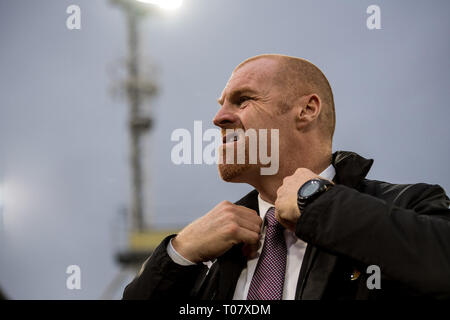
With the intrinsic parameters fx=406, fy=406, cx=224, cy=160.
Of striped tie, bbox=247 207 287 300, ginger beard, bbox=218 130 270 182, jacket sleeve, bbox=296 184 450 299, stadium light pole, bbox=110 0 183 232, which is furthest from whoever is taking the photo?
stadium light pole, bbox=110 0 183 232

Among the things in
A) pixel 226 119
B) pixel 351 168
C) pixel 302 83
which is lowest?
pixel 351 168

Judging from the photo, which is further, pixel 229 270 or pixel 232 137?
pixel 232 137

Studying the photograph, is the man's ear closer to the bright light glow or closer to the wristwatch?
the wristwatch

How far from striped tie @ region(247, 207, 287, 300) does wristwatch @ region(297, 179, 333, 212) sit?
0.29 m

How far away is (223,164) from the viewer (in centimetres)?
149

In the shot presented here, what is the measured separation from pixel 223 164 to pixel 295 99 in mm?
368

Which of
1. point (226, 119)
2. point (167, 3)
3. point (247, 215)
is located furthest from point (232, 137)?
point (167, 3)

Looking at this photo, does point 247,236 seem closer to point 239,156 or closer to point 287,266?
point 287,266

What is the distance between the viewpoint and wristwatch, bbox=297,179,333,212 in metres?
1.08

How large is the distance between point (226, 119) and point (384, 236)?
0.73m

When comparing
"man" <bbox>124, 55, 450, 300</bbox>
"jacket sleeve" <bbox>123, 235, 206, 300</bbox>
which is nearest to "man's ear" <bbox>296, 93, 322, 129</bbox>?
"man" <bbox>124, 55, 450, 300</bbox>

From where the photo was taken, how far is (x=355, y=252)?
0.99 metres
